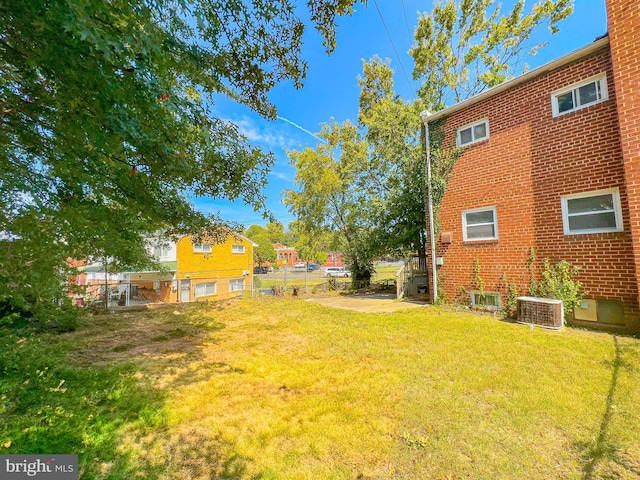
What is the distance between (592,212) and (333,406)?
23.3 ft

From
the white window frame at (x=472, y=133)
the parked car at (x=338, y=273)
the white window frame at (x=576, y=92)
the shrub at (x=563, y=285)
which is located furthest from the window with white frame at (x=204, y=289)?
the white window frame at (x=576, y=92)

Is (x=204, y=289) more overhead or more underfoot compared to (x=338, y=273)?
more underfoot

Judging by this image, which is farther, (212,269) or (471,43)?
(212,269)

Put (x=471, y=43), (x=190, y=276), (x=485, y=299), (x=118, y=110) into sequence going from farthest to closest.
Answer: (x=190, y=276)
(x=471, y=43)
(x=485, y=299)
(x=118, y=110)

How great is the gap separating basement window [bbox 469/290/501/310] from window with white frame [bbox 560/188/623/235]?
2318 millimetres

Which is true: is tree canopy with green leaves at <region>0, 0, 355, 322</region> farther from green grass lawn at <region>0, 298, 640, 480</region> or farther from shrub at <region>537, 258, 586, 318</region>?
shrub at <region>537, 258, 586, 318</region>

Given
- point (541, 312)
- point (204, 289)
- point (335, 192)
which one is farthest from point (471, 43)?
point (204, 289)

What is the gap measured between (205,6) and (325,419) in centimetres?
462

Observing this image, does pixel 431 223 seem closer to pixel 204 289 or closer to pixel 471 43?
pixel 471 43

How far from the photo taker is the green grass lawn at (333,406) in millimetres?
2213

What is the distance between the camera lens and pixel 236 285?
2756 centimetres

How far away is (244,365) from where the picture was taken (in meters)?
4.32

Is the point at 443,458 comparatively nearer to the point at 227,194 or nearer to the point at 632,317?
the point at 227,194

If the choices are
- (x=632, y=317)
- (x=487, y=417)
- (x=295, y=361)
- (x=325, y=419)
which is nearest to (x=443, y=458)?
(x=487, y=417)
